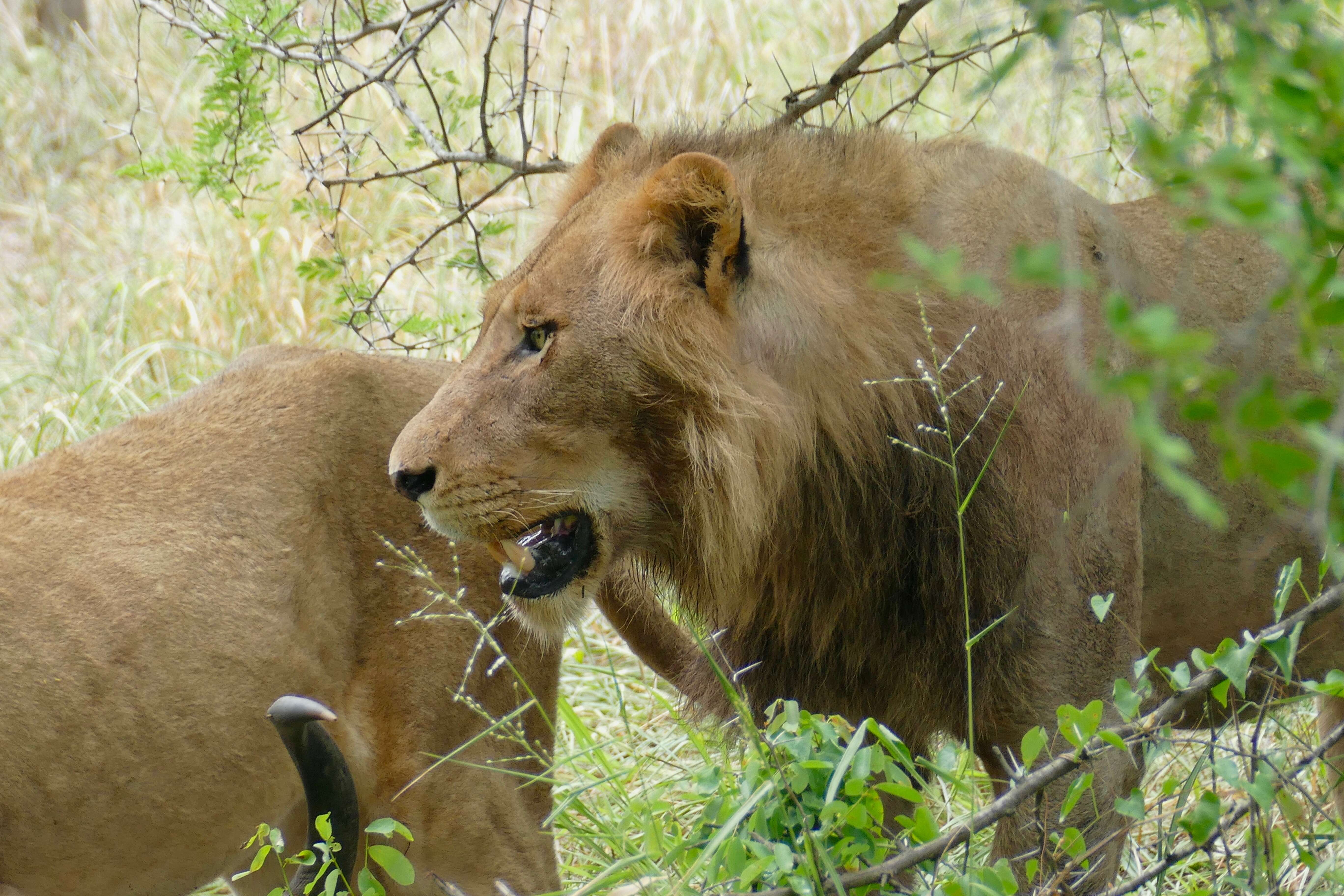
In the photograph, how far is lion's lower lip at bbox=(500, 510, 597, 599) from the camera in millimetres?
2354

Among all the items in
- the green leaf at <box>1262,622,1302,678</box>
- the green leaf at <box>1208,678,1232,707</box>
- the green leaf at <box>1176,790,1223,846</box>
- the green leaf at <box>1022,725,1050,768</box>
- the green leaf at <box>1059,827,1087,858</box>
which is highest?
the green leaf at <box>1262,622,1302,678</box>

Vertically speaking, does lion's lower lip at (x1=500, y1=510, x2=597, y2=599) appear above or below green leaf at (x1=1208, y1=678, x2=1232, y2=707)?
below

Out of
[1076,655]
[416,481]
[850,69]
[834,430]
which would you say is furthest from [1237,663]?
[850,69]

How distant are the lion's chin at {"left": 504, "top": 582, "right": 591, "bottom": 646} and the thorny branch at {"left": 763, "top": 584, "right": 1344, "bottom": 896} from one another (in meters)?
0.77

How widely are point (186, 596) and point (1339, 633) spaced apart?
8.15ft

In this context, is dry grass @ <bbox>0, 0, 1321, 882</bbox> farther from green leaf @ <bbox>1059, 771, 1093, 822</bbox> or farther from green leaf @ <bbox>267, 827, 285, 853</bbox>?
green leaf @ <bbox>1059, 771, 1093, 822</bbox>

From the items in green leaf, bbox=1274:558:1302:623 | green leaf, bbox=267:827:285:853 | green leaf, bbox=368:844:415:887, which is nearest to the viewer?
green leaf, bbox=1274:558:1302:623

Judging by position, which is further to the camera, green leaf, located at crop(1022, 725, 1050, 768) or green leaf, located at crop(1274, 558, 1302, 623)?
green leaf, located at crop(1274, 558, 1302, 623)

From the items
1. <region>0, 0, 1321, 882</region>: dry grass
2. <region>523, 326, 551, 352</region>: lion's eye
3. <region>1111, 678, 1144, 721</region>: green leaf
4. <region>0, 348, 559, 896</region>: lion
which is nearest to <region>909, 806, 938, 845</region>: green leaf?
<region>1111, 678, 1144, 721</region>: green leaf

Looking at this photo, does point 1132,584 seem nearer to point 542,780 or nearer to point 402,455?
point 402,455

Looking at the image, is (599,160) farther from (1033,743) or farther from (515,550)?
(1033,743)

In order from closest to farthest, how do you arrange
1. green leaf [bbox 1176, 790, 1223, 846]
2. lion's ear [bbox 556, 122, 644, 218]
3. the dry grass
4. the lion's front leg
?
green leaf [bbox 1176, 790, 1223, 846]
the lion's front leg
lion's ear [bbox 556, 122, 644, 218]
the dry grass

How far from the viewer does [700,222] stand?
7.46ft

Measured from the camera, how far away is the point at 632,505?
237cm
